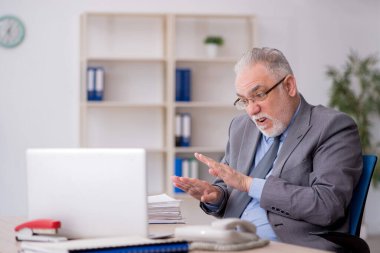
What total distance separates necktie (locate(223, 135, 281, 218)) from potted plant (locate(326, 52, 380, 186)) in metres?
3.59

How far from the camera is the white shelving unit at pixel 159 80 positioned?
243 inches

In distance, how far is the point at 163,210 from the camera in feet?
8.94

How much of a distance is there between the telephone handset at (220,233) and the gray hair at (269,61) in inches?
36.0

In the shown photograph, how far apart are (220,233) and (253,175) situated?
0.90m

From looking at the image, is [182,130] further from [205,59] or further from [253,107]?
[253,107]

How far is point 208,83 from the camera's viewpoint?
21.3 ft

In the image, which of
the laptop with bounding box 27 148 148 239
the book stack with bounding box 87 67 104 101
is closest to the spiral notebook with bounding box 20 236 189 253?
the laptop with bounding box 27 148 148 239

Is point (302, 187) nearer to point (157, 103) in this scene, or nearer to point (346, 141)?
point (346, 141)

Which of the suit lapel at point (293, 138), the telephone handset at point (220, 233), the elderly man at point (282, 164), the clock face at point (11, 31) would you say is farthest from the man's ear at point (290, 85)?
the clock face at point (11, 31)

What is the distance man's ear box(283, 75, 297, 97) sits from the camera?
9.53 feet

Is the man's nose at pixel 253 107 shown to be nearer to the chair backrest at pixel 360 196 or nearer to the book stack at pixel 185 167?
the chair backrest at pixel 360 196

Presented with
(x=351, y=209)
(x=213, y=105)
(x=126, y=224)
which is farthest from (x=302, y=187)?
(x=213, y=105)

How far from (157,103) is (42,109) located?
1018 millimetres

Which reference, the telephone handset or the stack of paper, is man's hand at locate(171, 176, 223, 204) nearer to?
the stack of paper
